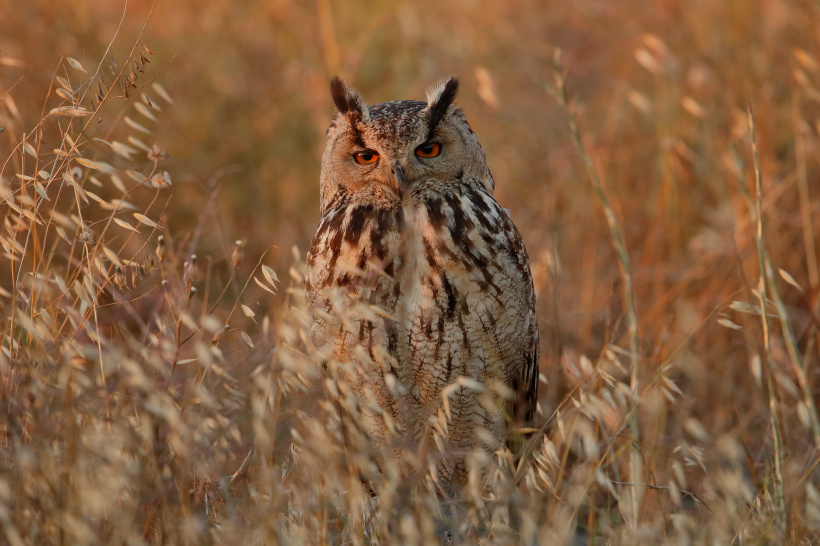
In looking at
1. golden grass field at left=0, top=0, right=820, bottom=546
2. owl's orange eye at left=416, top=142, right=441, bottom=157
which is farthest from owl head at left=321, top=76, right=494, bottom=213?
golden grass field at left=0, top=0, right=820, bottom=546

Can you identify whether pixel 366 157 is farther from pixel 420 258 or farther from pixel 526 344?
pixel 526 344

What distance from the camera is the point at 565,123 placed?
14.1 feet

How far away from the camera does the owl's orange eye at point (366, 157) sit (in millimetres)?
2107

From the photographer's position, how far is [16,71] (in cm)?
331

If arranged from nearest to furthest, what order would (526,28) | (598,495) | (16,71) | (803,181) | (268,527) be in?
(268,527) < (803,181) < (598,495) < (16,71) < (526,28)

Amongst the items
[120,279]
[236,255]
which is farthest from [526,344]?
[120,279]

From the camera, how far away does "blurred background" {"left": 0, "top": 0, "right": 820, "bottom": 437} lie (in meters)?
2.99

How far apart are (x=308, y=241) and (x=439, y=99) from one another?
66.8 inches

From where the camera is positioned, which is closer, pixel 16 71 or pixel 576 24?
pixel 16 71

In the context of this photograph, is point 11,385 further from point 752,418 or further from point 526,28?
point 526,28

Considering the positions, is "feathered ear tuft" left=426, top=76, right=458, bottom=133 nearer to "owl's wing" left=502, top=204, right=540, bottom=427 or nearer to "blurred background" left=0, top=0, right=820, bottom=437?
"blurred background" left=0, top=0, right=820, bottom=437

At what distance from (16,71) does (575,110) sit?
230 cm

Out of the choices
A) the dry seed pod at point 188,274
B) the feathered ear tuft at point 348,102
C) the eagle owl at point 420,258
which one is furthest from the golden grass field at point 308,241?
the feathered ear tuft at point 348,102

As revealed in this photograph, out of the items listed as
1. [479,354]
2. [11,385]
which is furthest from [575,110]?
[11,385]
